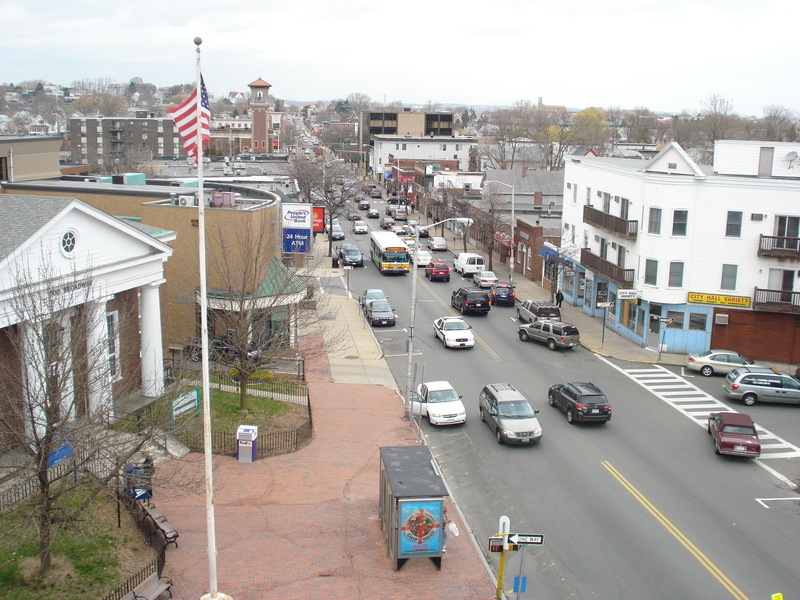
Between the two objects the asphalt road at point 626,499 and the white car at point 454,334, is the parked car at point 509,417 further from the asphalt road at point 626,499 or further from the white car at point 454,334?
the white car at point 454,334

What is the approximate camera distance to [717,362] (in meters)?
39.3

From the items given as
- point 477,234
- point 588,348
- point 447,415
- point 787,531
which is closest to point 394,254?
point 477,234

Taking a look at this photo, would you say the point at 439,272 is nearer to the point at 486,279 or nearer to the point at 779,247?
the point at 486,279

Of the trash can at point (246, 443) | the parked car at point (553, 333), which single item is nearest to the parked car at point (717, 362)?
the parked car at point (553, 333)

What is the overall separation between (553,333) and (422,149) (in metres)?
110

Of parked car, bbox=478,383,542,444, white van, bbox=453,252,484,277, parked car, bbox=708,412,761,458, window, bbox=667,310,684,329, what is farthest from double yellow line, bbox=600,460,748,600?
white van, bbox=453,252,484,277

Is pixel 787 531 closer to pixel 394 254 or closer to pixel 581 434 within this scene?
pixel 581 434

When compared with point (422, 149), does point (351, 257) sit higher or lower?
lower

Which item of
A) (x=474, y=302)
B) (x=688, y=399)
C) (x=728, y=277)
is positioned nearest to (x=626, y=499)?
→ (x=688, y=399)

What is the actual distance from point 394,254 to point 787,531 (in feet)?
149

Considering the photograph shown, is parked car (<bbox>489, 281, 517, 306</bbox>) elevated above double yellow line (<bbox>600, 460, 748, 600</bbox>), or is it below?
above

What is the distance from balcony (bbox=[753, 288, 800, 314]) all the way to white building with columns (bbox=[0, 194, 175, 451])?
2899 centimetres

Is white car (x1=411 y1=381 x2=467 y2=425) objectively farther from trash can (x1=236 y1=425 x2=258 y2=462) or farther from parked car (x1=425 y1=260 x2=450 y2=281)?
parked car (x1=425 y1=260 x2=450 y2=281)

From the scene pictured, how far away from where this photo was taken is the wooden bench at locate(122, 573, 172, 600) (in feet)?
52.7
